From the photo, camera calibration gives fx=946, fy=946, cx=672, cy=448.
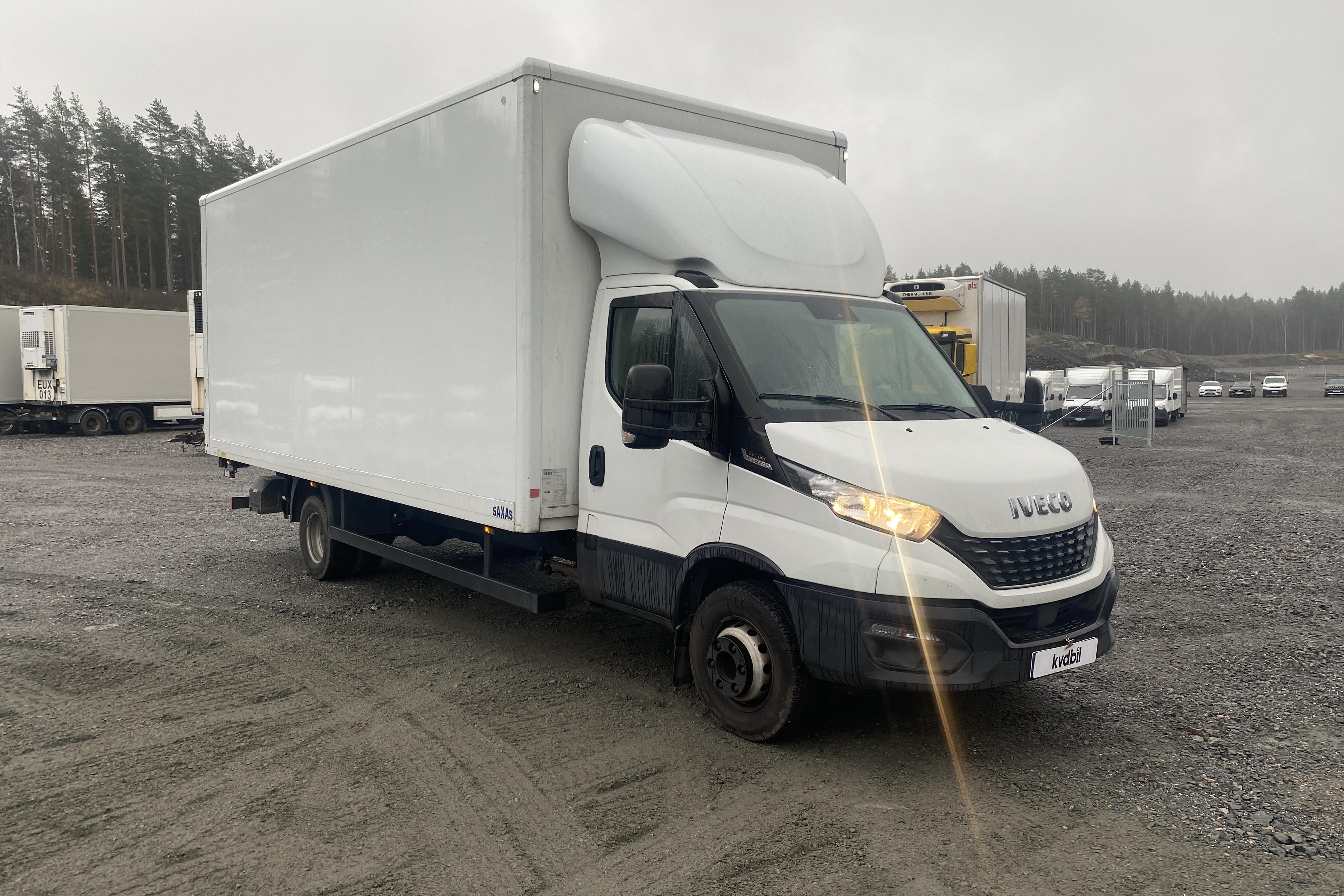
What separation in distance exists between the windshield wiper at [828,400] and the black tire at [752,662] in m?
0.97

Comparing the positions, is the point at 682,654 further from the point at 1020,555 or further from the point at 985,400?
the point at 985,400

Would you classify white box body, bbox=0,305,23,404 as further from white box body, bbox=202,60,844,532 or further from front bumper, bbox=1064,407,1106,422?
front bumper, bbox=1064,407,1106,422

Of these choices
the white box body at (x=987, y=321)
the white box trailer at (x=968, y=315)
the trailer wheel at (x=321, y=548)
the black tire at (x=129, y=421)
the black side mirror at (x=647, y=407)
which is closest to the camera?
the black side mirror at (x=647, y=407)

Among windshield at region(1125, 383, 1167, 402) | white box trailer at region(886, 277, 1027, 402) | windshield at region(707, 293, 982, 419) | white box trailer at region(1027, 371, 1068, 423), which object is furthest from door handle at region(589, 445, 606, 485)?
white box trailer at region(1027, 371, 1068, 423)

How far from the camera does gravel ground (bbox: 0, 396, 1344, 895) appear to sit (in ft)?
12.5

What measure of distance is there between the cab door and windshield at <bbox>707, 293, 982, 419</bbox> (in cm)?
25

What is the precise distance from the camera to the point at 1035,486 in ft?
15.3

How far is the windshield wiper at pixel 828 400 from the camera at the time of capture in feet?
16.1

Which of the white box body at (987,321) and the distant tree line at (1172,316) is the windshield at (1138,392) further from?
the distant tree line at (1172,316)

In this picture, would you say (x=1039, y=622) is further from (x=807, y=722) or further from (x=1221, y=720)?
(x=1221, y=720)

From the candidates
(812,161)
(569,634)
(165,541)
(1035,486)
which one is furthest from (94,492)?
(1035,486)

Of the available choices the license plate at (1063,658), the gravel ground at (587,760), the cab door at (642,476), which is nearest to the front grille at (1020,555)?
the license plate at (1063,658)

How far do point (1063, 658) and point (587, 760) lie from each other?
2.43 m

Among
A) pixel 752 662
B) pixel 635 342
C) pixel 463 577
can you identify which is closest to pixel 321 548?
pixel 463 577
